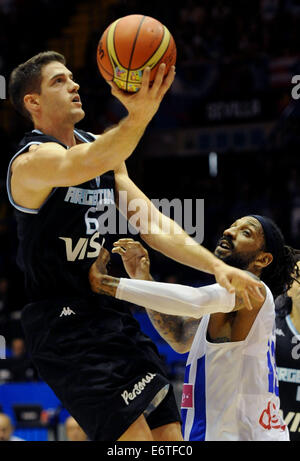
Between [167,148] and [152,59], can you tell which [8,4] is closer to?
[167,148]

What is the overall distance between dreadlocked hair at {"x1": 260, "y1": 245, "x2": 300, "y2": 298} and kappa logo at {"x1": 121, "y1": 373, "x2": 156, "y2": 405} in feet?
3.72

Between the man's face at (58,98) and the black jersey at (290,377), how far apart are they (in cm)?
221

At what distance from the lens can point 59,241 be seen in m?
3.35

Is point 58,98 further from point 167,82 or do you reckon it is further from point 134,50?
point 167,82

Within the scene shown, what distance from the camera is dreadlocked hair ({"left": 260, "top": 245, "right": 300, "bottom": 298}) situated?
4.08 m

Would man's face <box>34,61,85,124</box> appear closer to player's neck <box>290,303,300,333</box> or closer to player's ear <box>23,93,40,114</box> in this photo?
player's ear <box>23,93,40,114</box>

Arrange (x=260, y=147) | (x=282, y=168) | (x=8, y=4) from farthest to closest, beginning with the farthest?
1. (x=8, y=4)
2. (x=260, y=147)
3. (x=282, y=168)

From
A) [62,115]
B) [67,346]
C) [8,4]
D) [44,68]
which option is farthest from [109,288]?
[8,4]

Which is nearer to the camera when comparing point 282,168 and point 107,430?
point 107,430

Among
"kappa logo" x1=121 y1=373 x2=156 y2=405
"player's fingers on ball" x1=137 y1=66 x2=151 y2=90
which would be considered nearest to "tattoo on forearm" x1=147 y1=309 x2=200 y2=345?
"kappa logo" x1=121 y1=373 x2=156 y2=405

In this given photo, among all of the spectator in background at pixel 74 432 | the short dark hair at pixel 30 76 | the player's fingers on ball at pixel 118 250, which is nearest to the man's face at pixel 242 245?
the player's fingers on ball at pixel 118 250

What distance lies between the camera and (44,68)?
3.66 meters
